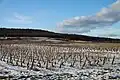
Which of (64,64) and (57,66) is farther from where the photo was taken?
(64,64)

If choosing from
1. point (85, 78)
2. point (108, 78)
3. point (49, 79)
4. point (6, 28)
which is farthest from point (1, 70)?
point (6, 28)

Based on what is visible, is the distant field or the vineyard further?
the vineyard

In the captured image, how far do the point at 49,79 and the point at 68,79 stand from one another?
1.25m

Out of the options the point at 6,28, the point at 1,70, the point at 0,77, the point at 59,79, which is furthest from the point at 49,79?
the point at 6,28

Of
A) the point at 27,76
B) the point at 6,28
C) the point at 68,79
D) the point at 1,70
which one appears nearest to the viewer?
the point at 68,79

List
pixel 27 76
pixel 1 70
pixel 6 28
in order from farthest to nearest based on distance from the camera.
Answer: pixel 6 28
pixel 1 70
pixel 27 76

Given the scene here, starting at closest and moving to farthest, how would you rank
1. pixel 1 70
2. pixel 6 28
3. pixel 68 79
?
pixel 68 79
pixel 1 70
pixel 6 28

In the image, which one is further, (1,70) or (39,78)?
(1,70)

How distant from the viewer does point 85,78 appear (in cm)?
1855

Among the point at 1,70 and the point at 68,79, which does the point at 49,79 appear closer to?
the point at 68,79

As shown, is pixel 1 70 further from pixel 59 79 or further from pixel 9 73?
pixel 59 79

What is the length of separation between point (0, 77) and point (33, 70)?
4435 millimetres

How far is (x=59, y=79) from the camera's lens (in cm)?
1811

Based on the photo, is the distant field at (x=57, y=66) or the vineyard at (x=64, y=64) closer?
the distant field at (x=57, y=66)
